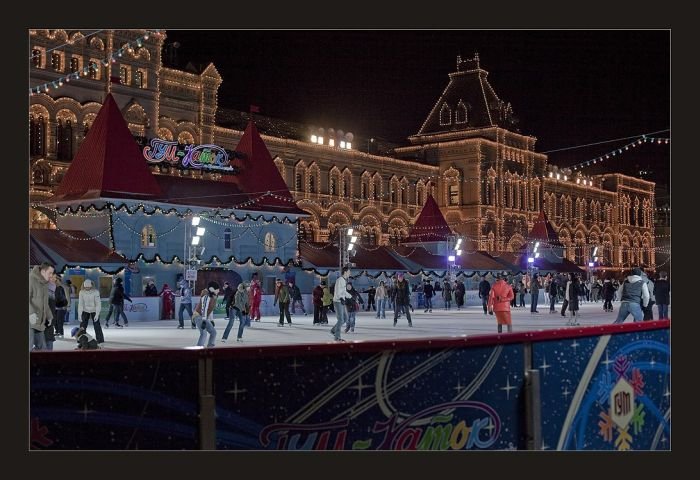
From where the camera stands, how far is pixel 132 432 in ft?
27.8

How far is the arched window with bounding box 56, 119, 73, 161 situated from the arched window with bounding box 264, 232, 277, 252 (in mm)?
7525

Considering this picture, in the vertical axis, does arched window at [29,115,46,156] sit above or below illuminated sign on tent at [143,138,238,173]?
above

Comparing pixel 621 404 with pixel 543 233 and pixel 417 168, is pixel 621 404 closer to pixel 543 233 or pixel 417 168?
pixel 543 233

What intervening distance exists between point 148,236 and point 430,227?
20701 mm

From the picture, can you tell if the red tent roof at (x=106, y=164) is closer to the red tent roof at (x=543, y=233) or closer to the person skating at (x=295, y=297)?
the person skating at (x=295, y=297)

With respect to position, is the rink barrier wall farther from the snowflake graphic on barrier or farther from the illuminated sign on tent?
the illuminated sign on tent

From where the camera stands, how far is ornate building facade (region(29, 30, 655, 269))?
38312mm

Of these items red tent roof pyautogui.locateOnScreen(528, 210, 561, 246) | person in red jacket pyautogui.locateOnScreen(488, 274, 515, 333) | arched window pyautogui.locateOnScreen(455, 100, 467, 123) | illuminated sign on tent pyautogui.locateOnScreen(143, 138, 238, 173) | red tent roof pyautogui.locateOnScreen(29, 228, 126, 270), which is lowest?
person in red jacket pyautogui.locateOnScreen(488, 274, 515, 333)

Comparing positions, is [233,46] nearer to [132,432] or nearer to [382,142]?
[132,432]

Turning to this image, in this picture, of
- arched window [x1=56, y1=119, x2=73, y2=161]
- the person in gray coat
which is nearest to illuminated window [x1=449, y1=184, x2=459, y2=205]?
arched window [x1=56, y1=119, x2=73, y2=161]

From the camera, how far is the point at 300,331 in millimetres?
23031

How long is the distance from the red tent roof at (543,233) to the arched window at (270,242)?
20.4m

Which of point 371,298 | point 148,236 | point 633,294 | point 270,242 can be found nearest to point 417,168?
point 270,242

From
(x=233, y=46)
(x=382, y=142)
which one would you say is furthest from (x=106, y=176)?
(x=382, y=142)
